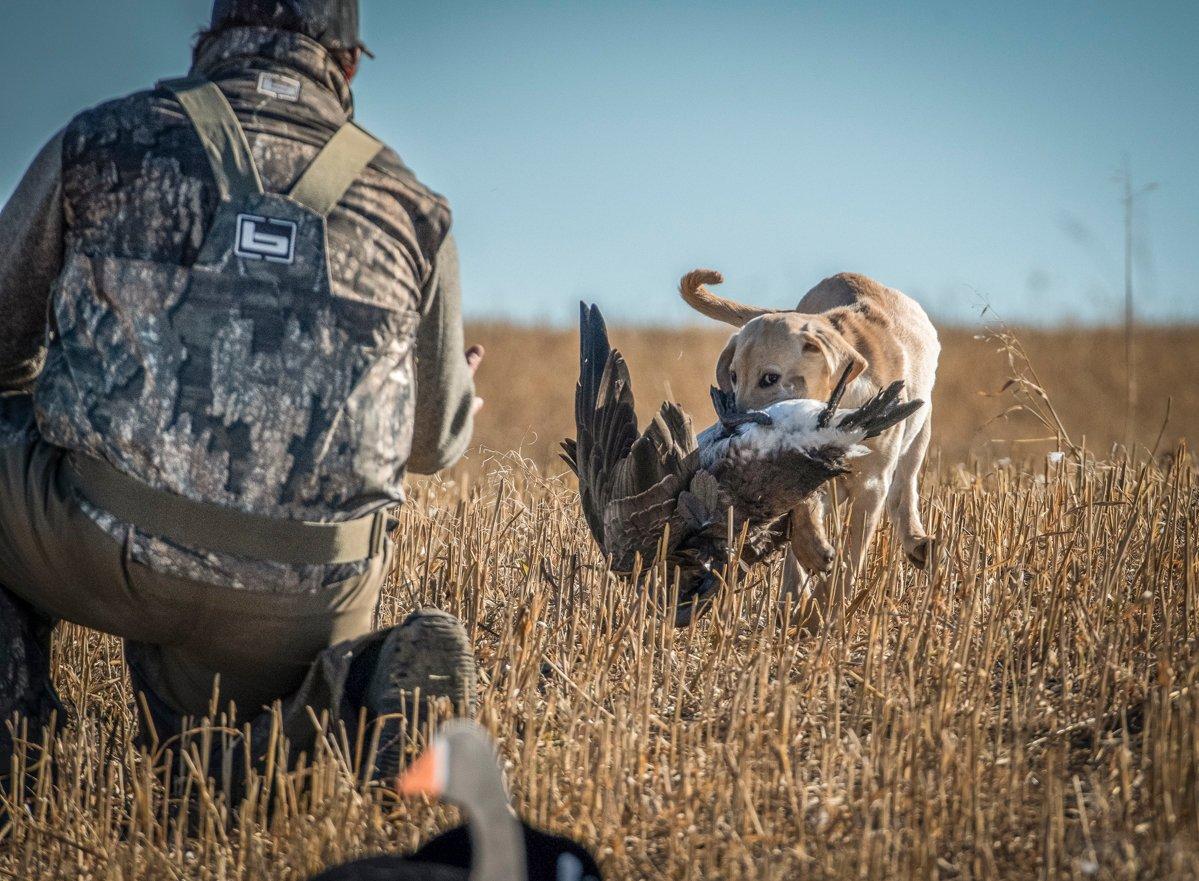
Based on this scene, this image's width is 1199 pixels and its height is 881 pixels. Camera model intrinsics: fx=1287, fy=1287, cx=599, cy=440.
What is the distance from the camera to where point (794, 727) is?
154 inches

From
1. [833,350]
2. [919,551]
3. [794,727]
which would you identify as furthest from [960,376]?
[794,727]

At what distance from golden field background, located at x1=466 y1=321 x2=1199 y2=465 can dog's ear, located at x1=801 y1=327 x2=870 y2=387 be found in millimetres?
15957

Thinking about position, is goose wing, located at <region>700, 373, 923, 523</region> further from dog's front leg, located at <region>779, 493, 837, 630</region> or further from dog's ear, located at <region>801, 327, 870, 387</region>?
dog's ear, located at <region>801, 327, 870, 387</region>

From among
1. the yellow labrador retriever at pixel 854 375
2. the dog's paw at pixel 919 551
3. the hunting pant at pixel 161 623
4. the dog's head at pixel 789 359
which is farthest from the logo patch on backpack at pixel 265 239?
the dog's paw at pixel 919 551

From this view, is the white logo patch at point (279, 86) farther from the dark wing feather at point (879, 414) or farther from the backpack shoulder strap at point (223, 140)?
the dark wing feather at point (879, 414)

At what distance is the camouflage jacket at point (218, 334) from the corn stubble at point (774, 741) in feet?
2.34

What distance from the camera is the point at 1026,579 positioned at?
17.5 ft

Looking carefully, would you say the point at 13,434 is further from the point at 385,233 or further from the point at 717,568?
the point at 717,568

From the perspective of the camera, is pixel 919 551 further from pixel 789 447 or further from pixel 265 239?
pixel 265 239

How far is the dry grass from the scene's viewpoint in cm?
318

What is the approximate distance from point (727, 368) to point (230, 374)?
134 inches

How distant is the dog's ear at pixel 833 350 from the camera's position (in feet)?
19.0

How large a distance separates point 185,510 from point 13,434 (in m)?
0.60

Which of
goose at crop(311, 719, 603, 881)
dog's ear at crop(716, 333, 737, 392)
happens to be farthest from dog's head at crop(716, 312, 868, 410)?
goose at crop(311, 719, 603, 881)
